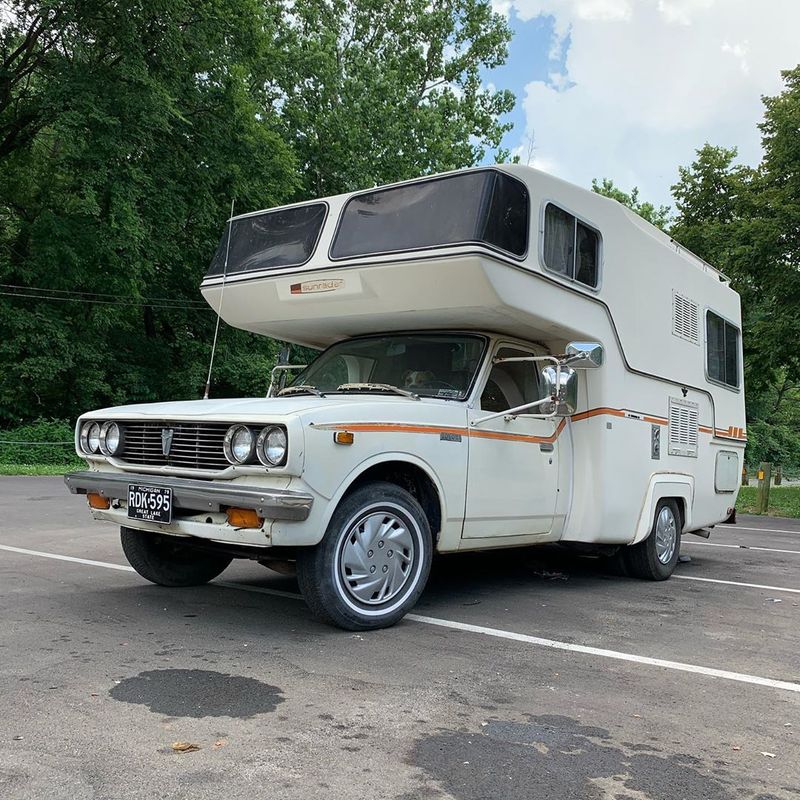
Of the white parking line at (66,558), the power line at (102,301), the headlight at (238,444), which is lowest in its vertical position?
the white parking line at (66,558)

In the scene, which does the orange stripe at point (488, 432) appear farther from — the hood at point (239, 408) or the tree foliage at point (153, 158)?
the tree foliage at point (153, 158)

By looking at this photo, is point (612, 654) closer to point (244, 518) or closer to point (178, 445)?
point (244, 518)

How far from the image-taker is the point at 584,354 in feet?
18.9

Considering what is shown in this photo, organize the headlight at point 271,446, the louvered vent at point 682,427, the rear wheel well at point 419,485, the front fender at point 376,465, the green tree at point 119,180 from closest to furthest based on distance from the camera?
the headlight at point 271,446 < the front fender at point 376,465 < the rear wheel well at point 419,485 < the louvered vent at point 682,427 < the green tree at point 119,180

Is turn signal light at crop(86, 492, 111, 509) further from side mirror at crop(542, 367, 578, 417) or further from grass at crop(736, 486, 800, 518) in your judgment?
grass at crop(736, 486, 800, 518)

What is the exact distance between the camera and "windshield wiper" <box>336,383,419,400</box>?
5.71 metres

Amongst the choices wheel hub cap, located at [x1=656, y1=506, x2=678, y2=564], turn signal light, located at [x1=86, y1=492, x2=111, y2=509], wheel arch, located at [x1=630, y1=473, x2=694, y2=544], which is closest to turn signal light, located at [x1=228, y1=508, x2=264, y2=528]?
turn signal light, located at [x1=86, y1=492, x2=111, y2=509]

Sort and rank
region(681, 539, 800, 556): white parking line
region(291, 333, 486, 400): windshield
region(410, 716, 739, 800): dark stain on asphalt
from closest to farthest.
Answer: region(410, 716, 739, 800): dark stain on asphalt
region(291, 333, 486, 400): windshield
region(681, 539, 800, 556): white parking line

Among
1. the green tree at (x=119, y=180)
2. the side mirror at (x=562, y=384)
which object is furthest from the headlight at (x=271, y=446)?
the green tree at (x=119, y=180)

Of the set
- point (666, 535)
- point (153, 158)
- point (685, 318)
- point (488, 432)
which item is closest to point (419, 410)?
point (488, 432)

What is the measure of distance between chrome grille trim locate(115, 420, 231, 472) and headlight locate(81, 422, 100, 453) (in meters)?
0.24

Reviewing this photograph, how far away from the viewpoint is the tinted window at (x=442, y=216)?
5.50m

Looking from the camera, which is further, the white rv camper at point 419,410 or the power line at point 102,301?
the power line at point 102,301

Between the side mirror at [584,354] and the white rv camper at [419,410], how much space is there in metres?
0.02
